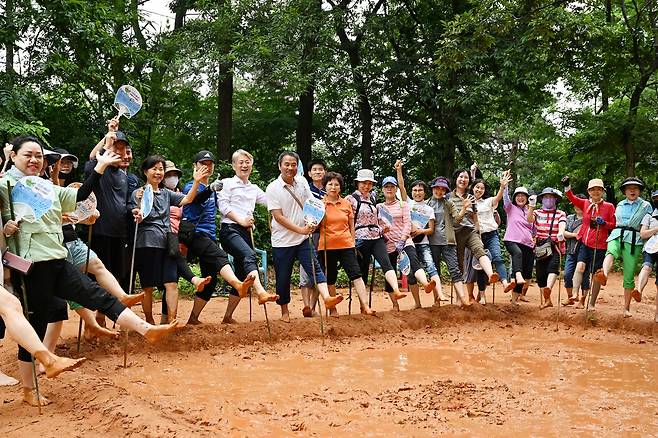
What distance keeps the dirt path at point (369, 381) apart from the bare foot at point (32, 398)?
97 millimetres

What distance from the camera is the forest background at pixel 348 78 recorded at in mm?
11250

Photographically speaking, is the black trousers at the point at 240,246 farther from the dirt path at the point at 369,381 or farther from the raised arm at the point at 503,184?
the raised arm at the point at 503,184

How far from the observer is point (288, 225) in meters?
7.19

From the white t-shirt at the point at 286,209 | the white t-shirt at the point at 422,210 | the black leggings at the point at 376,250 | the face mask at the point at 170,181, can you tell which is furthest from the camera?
the white t-shirt at the point at 422,210

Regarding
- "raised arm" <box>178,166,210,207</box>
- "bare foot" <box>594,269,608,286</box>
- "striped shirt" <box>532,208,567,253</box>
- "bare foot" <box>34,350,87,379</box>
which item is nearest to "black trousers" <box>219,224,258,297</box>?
"raised arm" <box>178,166,210,207</box>

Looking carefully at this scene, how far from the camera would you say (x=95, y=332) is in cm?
585

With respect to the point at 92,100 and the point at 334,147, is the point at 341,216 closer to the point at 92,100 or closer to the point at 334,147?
the point at 92,100

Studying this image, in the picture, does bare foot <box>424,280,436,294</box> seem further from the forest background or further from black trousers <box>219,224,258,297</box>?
the forest background

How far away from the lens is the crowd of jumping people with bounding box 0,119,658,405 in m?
4.53

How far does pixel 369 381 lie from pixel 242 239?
7.90ft

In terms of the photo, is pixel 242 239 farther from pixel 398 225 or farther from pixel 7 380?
pixel 7 380

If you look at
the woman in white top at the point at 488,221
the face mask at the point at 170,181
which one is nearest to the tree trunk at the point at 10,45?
the face mask at the point at 170,181

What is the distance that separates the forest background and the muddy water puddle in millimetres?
5418

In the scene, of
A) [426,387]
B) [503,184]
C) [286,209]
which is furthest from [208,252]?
[503,184]
